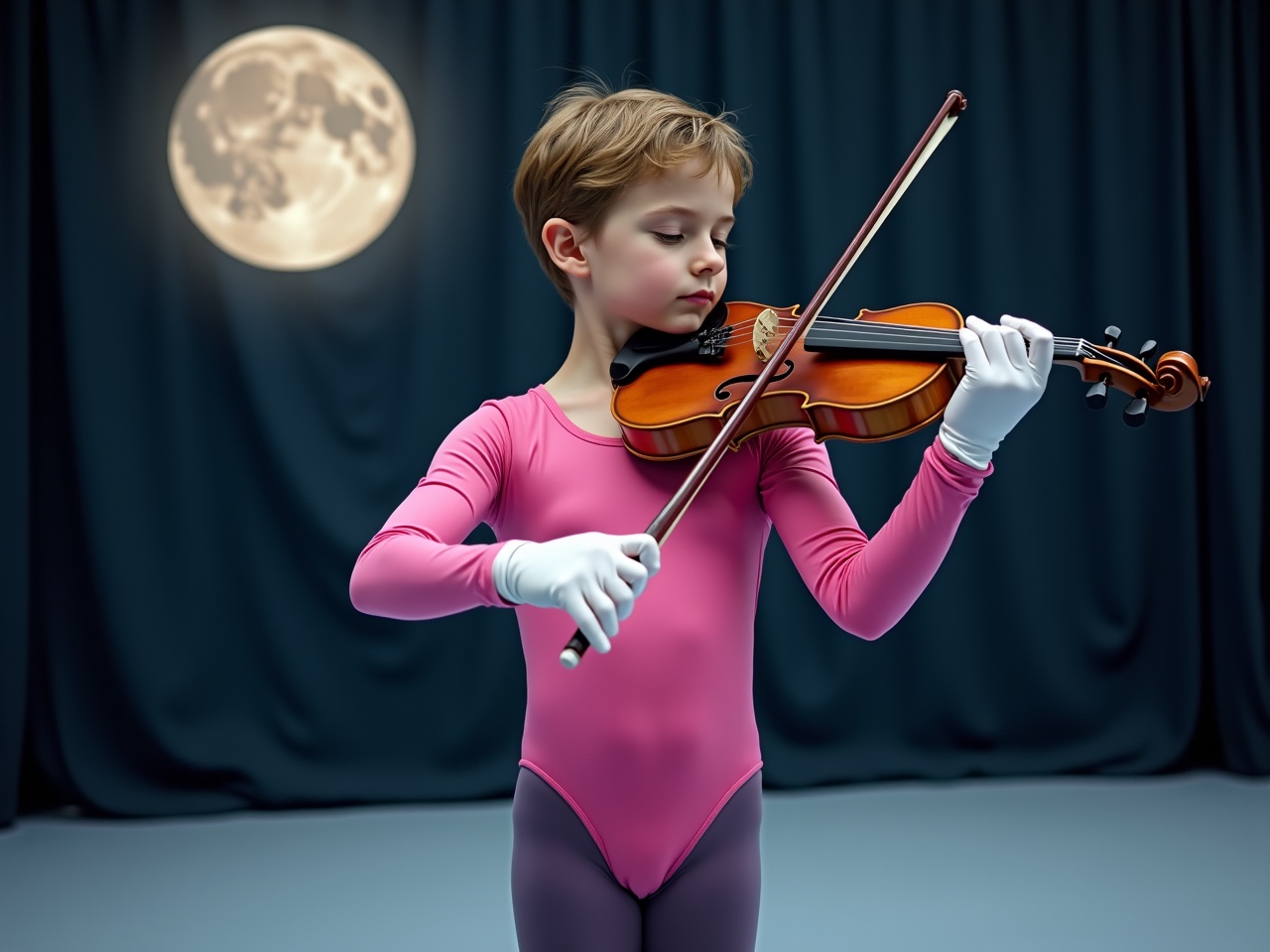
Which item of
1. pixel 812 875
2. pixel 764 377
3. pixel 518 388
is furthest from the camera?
pixel 518 388

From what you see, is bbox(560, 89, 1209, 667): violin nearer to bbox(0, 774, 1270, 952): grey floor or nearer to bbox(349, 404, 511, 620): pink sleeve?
bbox(349, 404, 511, 620): pink sleeve

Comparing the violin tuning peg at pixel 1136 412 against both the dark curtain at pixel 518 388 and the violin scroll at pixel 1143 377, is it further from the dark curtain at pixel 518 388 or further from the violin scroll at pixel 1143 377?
the dark curtain at pixel 518 388

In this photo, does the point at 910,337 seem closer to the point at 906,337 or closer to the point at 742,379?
the point at 906,337

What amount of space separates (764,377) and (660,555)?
17 cm

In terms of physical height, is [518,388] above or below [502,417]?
above

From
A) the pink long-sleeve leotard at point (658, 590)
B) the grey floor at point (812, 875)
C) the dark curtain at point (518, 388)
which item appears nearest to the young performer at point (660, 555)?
the pink long-sleeve leotard at point (658, 590)

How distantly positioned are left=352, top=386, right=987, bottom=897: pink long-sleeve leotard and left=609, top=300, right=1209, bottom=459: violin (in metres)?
0.05

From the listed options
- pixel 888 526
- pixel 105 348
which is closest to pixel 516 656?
pixel 105 348

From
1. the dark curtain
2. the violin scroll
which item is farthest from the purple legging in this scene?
the dark curtain

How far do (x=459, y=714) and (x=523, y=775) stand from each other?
2053 mm

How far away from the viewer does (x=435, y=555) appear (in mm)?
899

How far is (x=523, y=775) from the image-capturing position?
1069mm

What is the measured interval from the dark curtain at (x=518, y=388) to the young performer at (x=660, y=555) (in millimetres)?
1992

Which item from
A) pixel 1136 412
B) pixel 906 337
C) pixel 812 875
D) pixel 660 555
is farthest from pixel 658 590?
pixel 812 875
